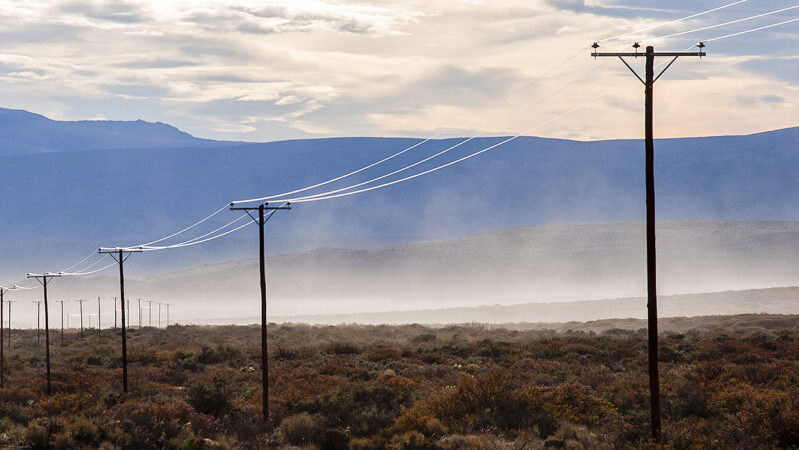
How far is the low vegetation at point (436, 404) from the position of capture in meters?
22.8

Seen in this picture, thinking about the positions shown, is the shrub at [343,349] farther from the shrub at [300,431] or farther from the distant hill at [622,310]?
the distant hill at [622,310]

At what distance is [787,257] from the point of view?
598 ft

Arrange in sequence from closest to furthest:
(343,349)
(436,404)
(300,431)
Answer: (300,431)
(436,404)
(343,349)

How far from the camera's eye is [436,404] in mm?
26922

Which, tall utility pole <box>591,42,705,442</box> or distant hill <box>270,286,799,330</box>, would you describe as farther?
distant hill <box>270,286,799,330</box>

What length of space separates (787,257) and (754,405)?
17568cm

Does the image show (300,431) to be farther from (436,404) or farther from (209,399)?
(209,399)

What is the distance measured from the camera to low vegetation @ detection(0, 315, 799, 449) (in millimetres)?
22828

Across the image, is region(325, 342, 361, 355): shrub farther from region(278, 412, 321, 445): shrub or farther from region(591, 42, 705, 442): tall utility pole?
region(591, 42, 705, 442): tall utility pole

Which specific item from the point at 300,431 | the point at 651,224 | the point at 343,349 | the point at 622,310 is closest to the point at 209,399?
the point at 300,431

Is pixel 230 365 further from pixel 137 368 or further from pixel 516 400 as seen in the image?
pixel 516 400

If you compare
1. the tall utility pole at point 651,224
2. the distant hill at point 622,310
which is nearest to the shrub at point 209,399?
the tall utility pole at point 651,224

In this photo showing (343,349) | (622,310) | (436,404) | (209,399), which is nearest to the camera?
(436,404)

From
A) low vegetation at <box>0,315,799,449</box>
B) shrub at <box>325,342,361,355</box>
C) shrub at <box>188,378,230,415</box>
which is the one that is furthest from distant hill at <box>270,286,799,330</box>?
shrub at <box>188,378,230,415</box>
